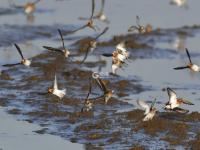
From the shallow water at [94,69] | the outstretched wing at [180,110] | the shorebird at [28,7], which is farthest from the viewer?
the shorebird at [28,7]

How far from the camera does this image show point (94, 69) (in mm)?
15477

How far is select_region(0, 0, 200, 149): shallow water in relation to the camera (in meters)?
11.2

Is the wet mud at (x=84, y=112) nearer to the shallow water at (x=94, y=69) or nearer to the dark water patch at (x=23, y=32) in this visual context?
the shallow water at (x=94, y=69)

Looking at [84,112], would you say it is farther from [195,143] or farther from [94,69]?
[94,69]

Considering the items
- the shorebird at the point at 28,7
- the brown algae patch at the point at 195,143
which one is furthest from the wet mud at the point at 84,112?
the shorebird at the point at 28,7

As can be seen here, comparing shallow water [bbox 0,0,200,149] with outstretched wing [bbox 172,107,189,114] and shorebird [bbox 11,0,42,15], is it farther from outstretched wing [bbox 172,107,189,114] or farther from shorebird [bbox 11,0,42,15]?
outstretched wing [bbox 172,107,189,114]

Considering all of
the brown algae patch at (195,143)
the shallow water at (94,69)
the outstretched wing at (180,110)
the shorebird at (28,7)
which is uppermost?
the shorebird at (28,7)

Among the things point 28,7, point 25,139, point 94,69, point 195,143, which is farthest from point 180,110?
point 28,7

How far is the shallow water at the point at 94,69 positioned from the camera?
11.2 metres

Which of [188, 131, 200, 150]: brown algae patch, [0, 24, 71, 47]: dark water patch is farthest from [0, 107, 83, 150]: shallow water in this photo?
[0, 24, 71, 47]: dark water patch

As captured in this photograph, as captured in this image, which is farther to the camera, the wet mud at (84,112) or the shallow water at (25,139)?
the wet mud at (84,112)

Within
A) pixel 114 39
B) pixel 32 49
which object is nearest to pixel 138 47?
pixel 114 39

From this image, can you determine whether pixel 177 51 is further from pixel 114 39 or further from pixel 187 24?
pixel 187 24

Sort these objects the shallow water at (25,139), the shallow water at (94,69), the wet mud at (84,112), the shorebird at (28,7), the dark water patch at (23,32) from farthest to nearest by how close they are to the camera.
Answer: the shorebird at (28,7) → the dark water patch at (23,32) → the shallow water at (94,69) → the wet mud at (84,112) → the shallow water at (25,139)
